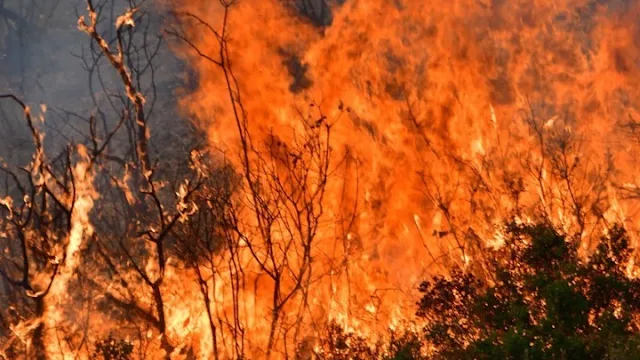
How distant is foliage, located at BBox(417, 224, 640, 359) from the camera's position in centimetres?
315

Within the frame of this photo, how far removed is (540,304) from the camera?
394 cm

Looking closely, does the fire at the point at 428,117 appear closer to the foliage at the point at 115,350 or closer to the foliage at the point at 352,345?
the foliage at the point at 352,345

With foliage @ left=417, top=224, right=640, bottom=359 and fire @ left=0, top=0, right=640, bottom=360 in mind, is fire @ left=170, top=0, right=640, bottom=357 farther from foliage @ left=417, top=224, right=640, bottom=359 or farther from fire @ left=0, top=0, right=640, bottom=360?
foliage @ left=417, top=224, right=640, bottom=359

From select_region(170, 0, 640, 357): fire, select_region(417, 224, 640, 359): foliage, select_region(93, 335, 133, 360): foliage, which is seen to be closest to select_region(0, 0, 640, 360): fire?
select_region(170, 0, 640, 357): fire

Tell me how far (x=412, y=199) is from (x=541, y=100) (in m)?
1.51

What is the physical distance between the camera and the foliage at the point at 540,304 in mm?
3150

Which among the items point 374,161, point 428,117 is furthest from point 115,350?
point 428,117

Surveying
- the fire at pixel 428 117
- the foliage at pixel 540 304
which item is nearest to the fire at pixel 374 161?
the fire at pixel 428 117

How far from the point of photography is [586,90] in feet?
17.5

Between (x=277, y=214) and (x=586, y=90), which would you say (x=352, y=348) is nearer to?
(x=277, y=214)

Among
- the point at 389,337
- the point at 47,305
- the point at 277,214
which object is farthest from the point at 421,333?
the point at 47,305

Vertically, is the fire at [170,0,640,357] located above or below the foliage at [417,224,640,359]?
above

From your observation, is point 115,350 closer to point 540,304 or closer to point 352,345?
point 352,345

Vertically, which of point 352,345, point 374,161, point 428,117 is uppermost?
point 428,117
